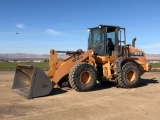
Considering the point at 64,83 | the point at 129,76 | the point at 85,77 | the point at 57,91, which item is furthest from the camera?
the point at 129,76

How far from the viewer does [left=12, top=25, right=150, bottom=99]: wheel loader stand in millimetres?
11581

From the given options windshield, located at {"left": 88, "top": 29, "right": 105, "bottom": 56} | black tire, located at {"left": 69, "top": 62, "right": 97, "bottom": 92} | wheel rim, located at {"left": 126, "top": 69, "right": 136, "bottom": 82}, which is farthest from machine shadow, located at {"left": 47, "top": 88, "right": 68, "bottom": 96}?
wheel rim, located at {"left": 126, "top": 69, "right": 136, "bottom": 82}

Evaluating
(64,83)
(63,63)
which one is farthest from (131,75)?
(63,63)

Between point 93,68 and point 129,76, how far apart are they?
2.19 meters

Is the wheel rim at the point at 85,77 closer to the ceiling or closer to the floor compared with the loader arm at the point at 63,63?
closer to the floor

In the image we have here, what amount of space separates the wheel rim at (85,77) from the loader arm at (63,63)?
0.60 m

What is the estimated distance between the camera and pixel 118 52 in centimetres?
1384

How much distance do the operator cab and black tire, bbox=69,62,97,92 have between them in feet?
4.75

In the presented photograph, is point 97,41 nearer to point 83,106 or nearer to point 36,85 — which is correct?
point 36,85

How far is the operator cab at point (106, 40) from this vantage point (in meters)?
13.4

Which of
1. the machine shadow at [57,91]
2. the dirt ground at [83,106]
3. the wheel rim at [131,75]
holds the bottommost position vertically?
the dirt ground at [83,106]

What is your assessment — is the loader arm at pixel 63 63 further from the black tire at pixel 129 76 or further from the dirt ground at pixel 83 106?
the black tire at pixel 129 76

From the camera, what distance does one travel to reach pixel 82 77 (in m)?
12.3

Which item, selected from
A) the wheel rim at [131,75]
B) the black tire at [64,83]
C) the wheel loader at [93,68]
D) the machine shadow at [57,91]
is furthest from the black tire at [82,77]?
the wheel rim at [131,75]
